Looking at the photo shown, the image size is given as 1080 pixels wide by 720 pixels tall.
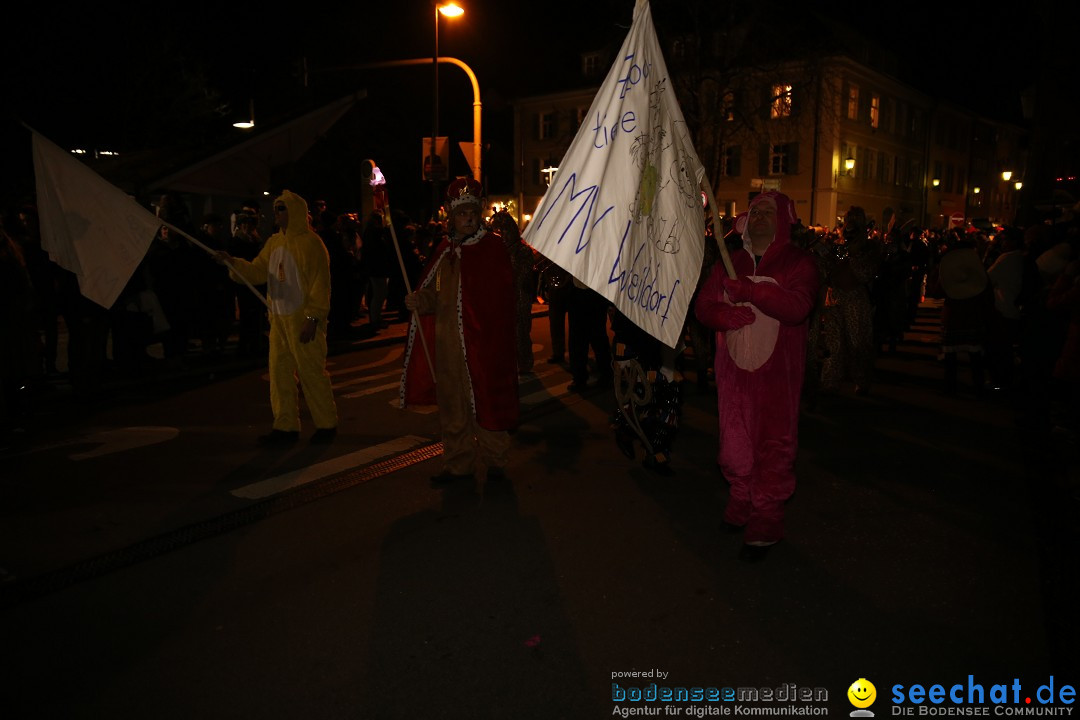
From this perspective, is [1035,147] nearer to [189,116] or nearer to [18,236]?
[18,236]

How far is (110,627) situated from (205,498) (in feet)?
5.69

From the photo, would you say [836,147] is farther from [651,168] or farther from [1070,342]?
[651,168]

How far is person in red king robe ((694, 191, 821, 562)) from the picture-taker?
4.16 m

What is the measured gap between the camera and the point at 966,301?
28.3 feet

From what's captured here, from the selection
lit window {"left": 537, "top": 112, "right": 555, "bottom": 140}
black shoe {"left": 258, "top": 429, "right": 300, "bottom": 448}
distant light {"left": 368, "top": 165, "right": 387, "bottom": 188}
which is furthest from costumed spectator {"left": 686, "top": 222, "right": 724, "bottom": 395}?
lit window {"left": 537, "top": 112, "right": 555, "bottom": 140}

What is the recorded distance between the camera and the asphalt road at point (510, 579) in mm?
3160

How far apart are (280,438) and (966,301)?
6960mm

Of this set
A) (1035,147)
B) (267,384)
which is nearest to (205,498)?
(267,384)

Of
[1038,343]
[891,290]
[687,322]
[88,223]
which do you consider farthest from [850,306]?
[88,223]

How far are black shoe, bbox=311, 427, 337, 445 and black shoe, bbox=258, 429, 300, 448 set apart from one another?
15 centimetres

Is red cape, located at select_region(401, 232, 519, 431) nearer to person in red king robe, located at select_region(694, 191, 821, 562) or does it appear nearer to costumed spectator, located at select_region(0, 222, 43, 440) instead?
person in red king robe, located at select_region(694, 191, 821, 562)

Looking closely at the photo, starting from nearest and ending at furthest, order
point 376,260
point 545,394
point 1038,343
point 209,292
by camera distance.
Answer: point 1038,343 < point 545,394 < point 209,292 < point 376,260

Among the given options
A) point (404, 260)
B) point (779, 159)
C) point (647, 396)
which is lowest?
point (647, 396)

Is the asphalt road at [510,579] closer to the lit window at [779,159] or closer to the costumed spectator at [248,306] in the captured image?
the costumed spectator at [248,306]
